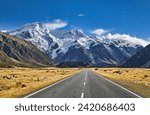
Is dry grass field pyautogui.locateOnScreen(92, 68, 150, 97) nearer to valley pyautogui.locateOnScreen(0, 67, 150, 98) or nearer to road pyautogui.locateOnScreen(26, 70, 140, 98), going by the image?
valley pyautogui.locateOnScreen(0, 67, 150, 98)

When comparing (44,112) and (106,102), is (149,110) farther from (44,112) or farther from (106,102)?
(44,112)

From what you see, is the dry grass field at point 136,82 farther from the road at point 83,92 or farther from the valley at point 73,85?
the road at point 83,92

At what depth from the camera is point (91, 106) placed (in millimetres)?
18016

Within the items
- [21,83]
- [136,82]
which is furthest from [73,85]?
[136,82]

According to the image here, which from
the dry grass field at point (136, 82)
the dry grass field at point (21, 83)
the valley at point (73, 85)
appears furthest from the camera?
the dry grass field at point (136, 82)

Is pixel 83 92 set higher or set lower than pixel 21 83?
lower

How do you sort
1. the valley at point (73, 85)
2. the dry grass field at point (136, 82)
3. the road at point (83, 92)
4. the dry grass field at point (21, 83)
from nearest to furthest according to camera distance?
the road at point (83, 92)
the valley at point (73, 85)
the dry grass field at point (21, 83)
the dry grass field at point (136, 82)

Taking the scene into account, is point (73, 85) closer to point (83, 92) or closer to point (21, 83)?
point (21, 83)

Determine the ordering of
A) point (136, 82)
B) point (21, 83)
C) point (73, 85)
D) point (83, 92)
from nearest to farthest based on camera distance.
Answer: point (83, 92) < point (73, 85) < point (21, 83) < point (136, 82)

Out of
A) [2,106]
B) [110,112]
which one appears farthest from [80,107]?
[2,106]

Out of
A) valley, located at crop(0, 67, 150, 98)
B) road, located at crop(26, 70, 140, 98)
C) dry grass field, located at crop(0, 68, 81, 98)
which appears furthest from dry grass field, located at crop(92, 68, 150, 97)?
dry grass field, located at crop(0, 68, 81, 98)

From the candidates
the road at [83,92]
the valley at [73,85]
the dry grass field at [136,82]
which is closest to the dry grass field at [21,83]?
the valley at [73,85]

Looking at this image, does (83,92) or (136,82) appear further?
(136,82)

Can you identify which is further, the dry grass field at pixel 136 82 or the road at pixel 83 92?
the dry grass field at pixel 136 82
